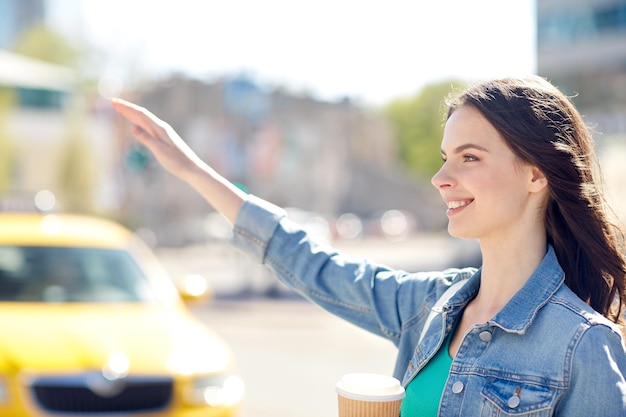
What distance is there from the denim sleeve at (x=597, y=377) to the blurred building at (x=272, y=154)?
32.5m

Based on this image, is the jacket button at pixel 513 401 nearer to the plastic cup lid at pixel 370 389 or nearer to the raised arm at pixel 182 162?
the plastic cup lid at pixel 370 389

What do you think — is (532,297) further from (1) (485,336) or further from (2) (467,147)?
(2) (467,147)

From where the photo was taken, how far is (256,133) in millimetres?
44781

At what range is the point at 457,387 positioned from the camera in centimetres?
176

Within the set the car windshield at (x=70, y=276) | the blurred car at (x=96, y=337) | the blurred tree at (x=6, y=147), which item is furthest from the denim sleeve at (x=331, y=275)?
the blurred tree at (x=6, y=147)

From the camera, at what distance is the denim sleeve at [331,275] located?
2189 millimetres

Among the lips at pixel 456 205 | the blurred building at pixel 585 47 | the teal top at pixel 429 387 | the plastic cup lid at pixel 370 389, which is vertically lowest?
the teal top at pixel 429 387

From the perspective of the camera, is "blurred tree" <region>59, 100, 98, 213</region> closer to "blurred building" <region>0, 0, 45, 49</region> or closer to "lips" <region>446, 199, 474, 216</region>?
"lips" <region>446, 199, 474, 216</region>

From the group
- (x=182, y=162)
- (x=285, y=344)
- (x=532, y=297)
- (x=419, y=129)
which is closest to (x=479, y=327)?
(x=532, y=297)

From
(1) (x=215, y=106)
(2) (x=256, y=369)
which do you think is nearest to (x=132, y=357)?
(2) (x=256, y=369)

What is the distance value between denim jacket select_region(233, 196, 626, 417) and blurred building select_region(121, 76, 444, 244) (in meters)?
31.7

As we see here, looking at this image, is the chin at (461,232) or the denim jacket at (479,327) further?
the chin at (461,232)

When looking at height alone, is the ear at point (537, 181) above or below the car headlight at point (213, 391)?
above

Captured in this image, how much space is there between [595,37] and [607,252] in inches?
1352
